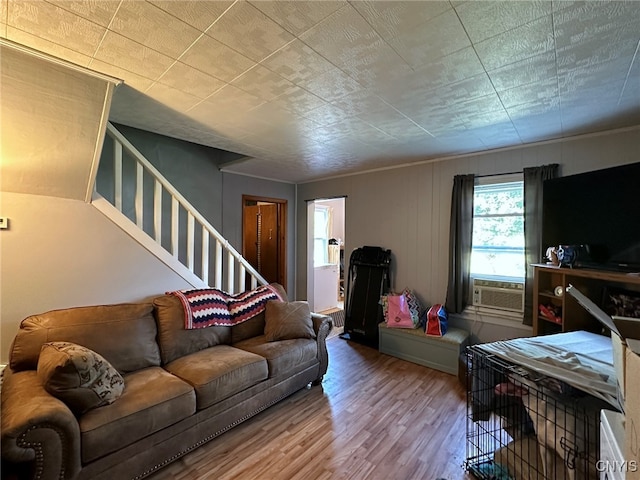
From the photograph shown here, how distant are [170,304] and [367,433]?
1.90 metres

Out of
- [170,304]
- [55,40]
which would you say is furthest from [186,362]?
[55,40]

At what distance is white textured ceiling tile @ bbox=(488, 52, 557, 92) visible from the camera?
158cm

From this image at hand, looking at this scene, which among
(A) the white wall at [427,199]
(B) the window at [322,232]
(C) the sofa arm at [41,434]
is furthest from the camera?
(B) the window at [322,232]

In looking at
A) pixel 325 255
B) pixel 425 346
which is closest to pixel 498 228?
pixel 425 346

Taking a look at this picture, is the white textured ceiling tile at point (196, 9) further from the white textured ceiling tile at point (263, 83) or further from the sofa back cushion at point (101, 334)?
the sofa back cushion at point (101, 334)

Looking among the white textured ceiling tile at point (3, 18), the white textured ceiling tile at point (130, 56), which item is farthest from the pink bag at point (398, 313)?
the white textured ceiling tile at point (3, 18)

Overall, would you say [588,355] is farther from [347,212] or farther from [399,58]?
[347,212]

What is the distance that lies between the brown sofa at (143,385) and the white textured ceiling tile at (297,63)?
2018 millimetres

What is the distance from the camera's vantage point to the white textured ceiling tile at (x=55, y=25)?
48.0 inches

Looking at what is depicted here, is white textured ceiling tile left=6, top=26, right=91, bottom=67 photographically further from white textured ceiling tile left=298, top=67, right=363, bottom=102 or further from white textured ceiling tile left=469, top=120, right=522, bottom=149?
white textured ceiling tile left=469, top=120, right=522, bottom=149

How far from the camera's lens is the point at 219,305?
9.06ft

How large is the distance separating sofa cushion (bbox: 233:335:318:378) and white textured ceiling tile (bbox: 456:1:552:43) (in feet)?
8.17

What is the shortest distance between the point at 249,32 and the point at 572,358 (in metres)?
2.28

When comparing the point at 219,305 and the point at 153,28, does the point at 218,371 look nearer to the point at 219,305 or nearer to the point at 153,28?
the point at 219,305
